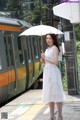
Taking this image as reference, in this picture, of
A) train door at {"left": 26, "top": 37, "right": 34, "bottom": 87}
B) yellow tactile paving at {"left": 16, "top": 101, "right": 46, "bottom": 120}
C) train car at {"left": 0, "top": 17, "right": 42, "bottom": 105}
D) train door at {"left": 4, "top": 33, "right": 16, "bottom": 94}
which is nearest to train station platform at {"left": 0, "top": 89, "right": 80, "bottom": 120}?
yellow tactile paving at {"left": 16, "top": 101, "right": 46, "bottom": 120}

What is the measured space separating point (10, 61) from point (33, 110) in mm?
3713

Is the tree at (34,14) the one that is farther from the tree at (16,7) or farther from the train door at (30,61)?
the train door at (30,61)

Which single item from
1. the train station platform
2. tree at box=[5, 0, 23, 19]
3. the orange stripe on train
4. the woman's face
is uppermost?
the woman's face

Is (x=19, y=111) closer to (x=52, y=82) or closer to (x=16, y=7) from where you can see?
(x=52, y=82)

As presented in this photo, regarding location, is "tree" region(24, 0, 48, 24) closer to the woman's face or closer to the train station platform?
the train station platform

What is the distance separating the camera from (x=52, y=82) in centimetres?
880

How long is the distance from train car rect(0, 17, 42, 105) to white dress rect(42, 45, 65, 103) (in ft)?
13.2

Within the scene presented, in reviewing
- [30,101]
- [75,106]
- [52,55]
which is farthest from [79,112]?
[30,101]

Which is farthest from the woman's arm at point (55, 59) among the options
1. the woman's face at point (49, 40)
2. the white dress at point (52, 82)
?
the woman's face at point (49, 40)

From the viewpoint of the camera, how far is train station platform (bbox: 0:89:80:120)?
9659 millimetres

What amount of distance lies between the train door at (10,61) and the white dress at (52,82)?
15.8ft

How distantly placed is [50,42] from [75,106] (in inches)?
106

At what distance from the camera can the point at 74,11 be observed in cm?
1191

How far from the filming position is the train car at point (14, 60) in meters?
13.3
